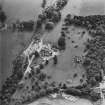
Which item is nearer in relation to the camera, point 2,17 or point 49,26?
point 2,17

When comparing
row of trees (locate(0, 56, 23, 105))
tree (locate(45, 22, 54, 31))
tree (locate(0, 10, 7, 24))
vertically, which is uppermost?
tree (locate(0, 10, 7, 24))

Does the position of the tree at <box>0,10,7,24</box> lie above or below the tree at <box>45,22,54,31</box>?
above

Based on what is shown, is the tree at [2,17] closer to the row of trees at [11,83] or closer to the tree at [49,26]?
the tree at [49,26]

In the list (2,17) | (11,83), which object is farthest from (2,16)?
(11,83)

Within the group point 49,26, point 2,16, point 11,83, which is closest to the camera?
point 11,83

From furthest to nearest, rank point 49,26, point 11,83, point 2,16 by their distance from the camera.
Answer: point 49,26 < point 2,16 < point 11,83

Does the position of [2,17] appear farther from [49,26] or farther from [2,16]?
[49,26]

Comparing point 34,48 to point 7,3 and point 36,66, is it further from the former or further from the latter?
point 7,3

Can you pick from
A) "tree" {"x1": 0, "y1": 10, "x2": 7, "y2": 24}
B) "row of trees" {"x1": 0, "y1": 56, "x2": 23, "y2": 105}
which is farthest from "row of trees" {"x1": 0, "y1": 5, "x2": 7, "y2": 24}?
"row of trees" {"x1": 0, "y1": 56, "x2": 23, "y2": 105}

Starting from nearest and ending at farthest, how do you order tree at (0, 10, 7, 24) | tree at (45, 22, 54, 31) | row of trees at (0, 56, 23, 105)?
row of trees at (0, 56, 23, 105) < tree at (0, 10, 7, 24) < tree at (45, 22, 54, 31)

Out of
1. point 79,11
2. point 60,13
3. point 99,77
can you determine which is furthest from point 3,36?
point 99,77

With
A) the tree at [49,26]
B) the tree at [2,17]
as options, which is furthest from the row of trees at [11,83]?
the tree at [2,17]

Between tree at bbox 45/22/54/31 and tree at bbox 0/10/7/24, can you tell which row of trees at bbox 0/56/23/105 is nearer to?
tree at bbox 45/22/54/31
